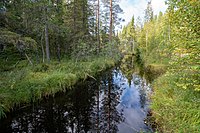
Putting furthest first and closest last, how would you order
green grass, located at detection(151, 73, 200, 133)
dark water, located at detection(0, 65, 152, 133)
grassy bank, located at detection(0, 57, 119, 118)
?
grassy bank, located at detection(0, 57, 119, 118) → dark water, located at detection(0, 65, 152, 133) → green grass, located at detection(151, 73, 200, 133)

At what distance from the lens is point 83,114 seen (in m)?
8.05

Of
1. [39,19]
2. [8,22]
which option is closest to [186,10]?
[8,22]

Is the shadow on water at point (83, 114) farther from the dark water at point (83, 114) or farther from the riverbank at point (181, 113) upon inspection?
the riverbank at point (181, 113)

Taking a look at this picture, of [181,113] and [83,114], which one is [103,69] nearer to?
[83,114]

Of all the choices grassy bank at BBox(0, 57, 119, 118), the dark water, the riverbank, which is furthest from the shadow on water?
the riverbank

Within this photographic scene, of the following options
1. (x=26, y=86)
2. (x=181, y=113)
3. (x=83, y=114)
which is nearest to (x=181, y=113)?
(x=181, y=113)

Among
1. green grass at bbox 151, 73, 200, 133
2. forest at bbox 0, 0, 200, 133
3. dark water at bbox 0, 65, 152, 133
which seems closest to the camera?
green grass at bbox 151, 73, 200, 133

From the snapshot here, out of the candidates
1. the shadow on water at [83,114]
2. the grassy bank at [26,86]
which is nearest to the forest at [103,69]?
the grassy bank at [26,86]

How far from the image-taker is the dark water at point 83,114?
6.69m

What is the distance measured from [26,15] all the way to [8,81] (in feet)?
24.5

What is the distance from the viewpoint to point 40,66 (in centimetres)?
1227

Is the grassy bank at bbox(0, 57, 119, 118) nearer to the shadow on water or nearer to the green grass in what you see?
the shadow on water

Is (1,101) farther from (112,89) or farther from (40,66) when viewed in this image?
(112,89)

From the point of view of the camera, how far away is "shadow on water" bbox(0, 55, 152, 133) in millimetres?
6695
